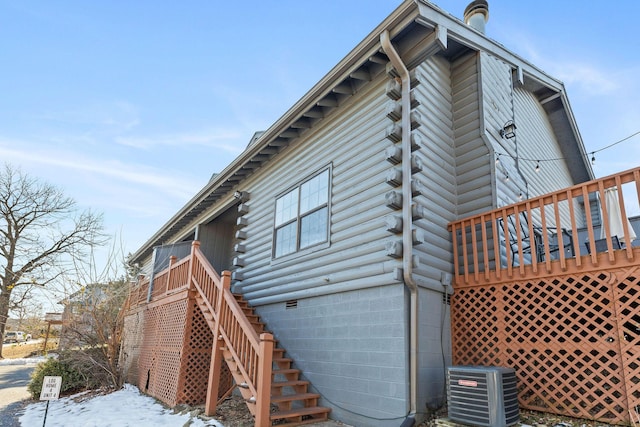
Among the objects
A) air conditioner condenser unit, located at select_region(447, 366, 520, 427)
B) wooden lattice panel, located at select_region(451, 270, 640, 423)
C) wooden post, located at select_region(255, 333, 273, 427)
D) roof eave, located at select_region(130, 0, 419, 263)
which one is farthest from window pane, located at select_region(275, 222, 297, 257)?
air conditioner condenser unit, located at select_region(447, 366, 520, 427)

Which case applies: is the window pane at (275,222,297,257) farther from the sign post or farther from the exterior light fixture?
the exterior light fixture

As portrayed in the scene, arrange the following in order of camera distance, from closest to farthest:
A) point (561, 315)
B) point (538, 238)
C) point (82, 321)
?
point (561, 315) → point (538, 238) → point (82, 321)

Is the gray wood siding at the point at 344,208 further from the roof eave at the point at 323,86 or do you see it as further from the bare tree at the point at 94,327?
the bare tree at the point at 94,327

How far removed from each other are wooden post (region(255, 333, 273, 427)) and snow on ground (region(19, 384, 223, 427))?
1.07 metres

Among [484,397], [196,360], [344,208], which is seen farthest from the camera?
[196,360]

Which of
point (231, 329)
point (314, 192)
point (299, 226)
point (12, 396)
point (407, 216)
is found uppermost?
point (314, 192)

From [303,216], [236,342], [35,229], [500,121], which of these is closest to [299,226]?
[303,216]

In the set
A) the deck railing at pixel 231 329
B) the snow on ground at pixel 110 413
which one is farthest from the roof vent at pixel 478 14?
the snow on ground at pixel 110 413

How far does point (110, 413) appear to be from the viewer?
724 centimetres

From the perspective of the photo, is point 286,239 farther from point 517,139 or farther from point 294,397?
point 517,139

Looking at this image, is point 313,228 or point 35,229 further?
point 35,229

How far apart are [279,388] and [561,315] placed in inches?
164

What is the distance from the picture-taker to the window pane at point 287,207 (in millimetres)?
7734

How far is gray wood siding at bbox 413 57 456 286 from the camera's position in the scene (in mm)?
5551
